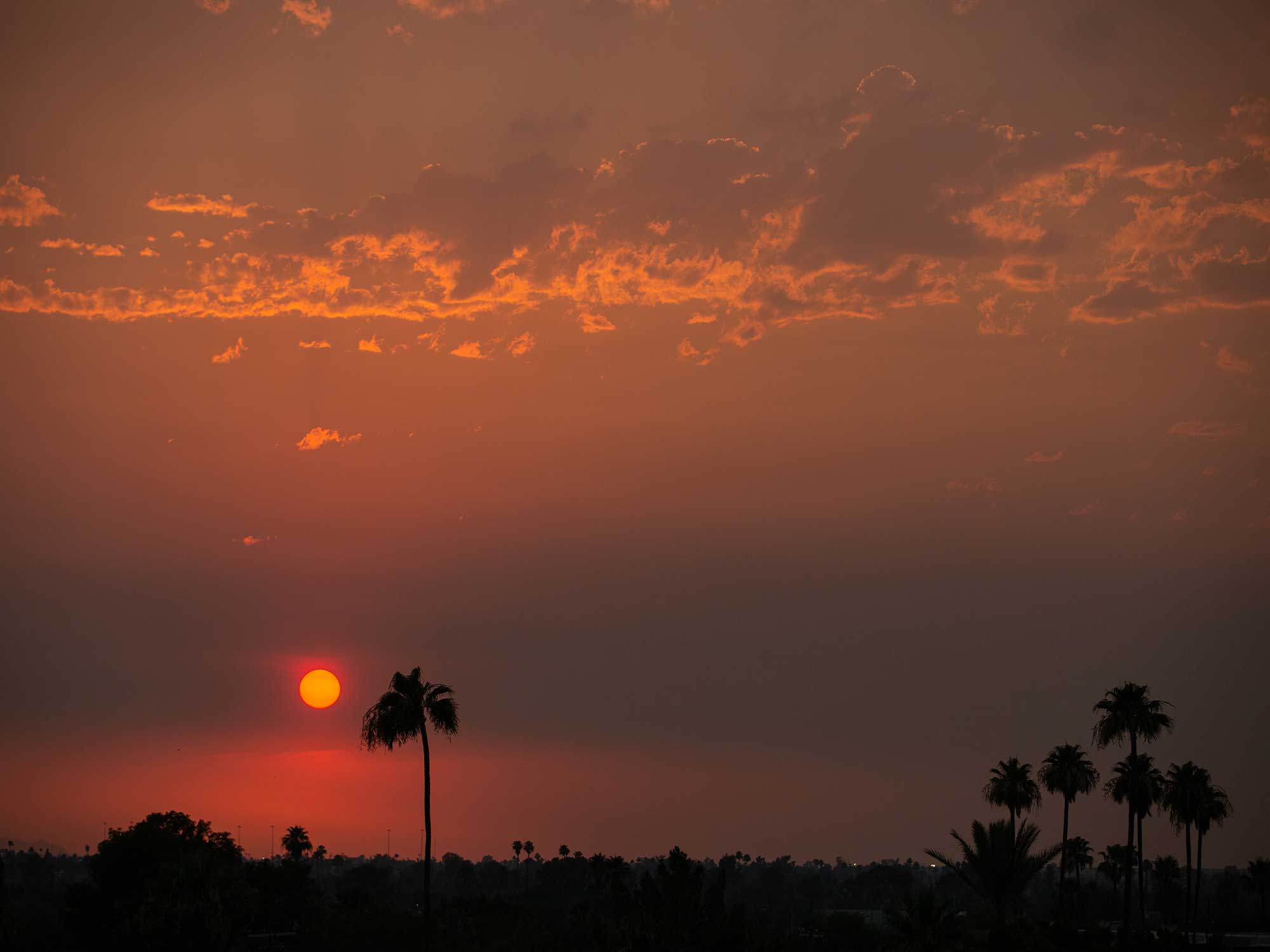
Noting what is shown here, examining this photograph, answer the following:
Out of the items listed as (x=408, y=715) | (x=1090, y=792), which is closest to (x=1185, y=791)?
(x=1090, y=792)

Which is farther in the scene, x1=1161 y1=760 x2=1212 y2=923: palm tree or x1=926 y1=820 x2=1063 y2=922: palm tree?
x1=1161 y1=760 x2=1212 y2=923: palm tree

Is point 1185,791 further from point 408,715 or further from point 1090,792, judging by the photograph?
point 408,715

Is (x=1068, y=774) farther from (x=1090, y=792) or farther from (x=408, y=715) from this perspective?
(x=408, y=715)

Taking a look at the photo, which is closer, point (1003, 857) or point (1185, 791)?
point (1003, 857)

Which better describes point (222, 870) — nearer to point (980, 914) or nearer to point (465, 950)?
point (465, 950)

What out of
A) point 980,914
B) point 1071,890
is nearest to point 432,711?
point 980,914

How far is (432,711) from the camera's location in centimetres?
7200

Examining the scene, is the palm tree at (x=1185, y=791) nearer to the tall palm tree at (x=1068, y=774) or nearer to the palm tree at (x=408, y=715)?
the tall palm tree at (x=1068, y=774)

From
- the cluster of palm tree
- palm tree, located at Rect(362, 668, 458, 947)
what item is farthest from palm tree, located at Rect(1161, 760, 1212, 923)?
palm tree, located at Rect(362, 668, 458, 947)

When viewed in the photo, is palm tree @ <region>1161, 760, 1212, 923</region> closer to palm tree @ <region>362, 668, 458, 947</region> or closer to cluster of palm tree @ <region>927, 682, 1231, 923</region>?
cluster of palm tree @ <region>927, 682, 1231, 923</region>

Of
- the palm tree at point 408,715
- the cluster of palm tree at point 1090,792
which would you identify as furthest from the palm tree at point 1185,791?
the palm tree at point 408,715

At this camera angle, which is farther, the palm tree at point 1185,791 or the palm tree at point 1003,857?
the palm tree at point 1185,791

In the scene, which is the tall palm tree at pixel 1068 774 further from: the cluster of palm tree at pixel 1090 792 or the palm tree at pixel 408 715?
the palm tree at pixel 408 715

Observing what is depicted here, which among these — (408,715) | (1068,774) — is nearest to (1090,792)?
(1068,774)
